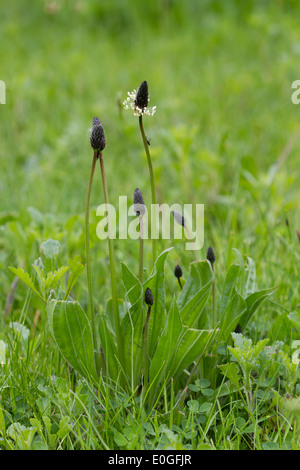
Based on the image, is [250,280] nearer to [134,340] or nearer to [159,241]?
[134,340]

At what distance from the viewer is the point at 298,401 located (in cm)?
122

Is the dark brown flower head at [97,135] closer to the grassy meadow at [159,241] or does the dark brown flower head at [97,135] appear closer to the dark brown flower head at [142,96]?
the dark brown flower head at [142,96]

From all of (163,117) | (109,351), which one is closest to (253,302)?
(109,351)

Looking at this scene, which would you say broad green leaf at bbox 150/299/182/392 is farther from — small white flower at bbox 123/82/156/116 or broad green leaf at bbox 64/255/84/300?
small white flower at bbox 123/82/156/116

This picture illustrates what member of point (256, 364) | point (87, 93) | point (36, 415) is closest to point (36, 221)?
point (36, 415)

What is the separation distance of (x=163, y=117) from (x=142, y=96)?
2758 millimetres

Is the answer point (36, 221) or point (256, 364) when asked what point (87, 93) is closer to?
point (36, 221)

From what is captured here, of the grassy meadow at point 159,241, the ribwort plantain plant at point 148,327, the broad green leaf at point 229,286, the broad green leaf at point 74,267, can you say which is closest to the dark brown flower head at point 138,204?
the ribwort plantain plant at point 148,327

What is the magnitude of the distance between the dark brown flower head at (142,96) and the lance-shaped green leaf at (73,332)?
50 cm

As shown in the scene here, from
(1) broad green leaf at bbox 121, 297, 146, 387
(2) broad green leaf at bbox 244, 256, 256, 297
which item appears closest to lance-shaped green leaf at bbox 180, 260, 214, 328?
(1) broad green leaf at bbox 121, 297, 146, 387

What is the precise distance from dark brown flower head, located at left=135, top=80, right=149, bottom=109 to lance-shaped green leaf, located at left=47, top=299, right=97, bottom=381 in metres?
0.50

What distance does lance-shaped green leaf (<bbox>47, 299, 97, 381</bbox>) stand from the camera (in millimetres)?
1367

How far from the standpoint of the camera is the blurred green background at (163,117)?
2.41 metres

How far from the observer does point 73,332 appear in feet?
4.57
